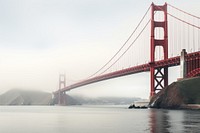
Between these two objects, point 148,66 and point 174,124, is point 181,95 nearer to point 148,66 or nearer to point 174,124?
point 148,66

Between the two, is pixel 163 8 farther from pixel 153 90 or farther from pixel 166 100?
pixel 166 100

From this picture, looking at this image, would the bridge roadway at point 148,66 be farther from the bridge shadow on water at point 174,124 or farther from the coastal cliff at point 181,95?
the bridge shadow on water at point 174,124

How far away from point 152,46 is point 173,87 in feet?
61.5

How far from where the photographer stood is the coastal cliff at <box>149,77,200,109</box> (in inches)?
3445

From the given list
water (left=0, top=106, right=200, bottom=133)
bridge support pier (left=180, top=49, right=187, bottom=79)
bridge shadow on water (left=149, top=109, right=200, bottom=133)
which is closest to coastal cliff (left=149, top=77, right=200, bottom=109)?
bridge support pier (left=180, top=49, right=187, bottom=79)

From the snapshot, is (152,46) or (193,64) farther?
(152,46)

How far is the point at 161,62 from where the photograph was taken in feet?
334

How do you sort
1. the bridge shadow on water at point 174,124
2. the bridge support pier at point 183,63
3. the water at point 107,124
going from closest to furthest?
the bridge shadow on water at point 174,124, the water at point 107,124, the bridge support pier at point 183,63

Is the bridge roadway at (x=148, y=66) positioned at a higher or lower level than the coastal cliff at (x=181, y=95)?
higher

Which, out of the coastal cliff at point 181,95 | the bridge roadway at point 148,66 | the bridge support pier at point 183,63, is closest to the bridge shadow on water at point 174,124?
the coastal cliff at point 181,95

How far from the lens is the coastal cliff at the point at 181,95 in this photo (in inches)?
3445

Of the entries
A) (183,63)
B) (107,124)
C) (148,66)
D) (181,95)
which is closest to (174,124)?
(107,124)

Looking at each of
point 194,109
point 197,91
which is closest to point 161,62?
point 197,91

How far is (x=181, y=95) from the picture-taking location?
291 feet
